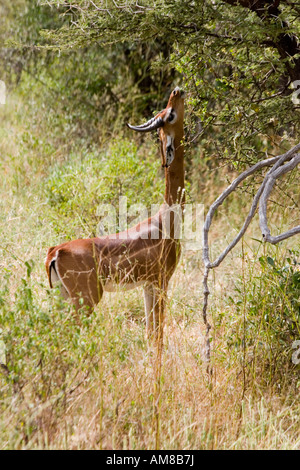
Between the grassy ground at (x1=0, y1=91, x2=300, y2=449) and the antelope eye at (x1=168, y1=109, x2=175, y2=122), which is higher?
the antelope eye at (x1=168, y1=109, x2=175, y2=122)

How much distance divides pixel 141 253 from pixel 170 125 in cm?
88

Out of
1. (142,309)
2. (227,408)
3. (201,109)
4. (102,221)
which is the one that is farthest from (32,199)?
(227,408)

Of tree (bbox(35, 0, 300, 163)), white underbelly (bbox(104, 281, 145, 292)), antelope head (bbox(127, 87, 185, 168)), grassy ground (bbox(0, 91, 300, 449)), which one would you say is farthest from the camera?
antelope head (bbox(127, 87, 185, 168))

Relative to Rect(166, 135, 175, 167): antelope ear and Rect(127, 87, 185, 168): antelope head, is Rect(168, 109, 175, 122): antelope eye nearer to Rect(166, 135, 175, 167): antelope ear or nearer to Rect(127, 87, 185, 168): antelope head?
Rect(127, 87, 185, 168): antelope head

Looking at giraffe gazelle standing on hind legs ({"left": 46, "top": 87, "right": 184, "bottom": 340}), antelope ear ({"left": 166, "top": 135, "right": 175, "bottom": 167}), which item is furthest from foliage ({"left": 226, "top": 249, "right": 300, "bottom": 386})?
antelope ear ({"left": 166, "top": 135, "right": 175, "bottom": 167})

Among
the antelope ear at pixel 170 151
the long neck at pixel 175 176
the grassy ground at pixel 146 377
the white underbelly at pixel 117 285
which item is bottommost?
the grassy ground at pixel 146 377

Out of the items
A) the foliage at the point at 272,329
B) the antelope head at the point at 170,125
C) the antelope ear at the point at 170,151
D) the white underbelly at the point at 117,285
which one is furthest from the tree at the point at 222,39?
the white underbelly at the point at 117,285

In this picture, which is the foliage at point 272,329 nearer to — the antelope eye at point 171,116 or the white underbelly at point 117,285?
the white underbelly at point 117,285

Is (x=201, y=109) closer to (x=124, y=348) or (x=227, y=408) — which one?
(x=124, y=348)

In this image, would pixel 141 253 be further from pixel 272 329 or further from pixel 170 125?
pixel 272 329

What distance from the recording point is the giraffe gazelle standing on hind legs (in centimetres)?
396

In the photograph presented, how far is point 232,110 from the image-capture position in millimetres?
4238

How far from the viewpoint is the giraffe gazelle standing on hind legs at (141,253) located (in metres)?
3.96
